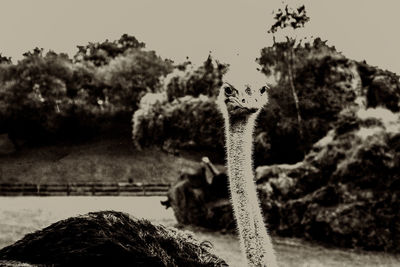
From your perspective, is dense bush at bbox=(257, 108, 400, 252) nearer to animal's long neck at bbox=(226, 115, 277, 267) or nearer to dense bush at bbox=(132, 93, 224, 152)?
dense bush at bbox=(132, 93, 224, 152)

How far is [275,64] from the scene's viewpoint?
21.6 meters

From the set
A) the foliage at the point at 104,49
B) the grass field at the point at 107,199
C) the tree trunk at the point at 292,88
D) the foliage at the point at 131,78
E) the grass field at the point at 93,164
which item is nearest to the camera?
the grass field at the point at 107,199

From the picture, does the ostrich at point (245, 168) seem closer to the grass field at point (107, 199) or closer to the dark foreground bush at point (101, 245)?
the dark foreground bush at point (101, 245)

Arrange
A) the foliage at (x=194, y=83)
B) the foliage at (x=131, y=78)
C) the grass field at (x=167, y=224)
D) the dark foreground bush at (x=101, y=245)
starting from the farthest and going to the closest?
the foliage at (x=131, y=78) < the foliage at (x=194, y=83) < the grass field at (x=167, y=224) < the dark foreground bush at (x=101, y=245)

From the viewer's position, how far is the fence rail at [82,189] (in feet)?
67.8

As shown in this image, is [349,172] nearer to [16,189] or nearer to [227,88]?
[227,88]

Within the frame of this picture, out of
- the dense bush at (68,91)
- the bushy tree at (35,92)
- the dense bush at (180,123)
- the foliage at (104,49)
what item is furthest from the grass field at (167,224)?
the foliage at (104,49)

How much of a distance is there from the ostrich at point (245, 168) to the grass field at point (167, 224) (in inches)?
154

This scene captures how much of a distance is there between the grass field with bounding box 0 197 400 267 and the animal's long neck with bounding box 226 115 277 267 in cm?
391

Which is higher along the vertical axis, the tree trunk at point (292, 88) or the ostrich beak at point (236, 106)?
the tree trunk at point (292, 88)

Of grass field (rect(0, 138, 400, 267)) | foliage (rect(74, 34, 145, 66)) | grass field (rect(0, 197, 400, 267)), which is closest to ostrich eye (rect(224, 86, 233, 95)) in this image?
grass field (rect(0, 197, 400, 267))

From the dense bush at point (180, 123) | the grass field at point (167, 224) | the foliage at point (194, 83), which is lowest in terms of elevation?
the grass field at point (167, 224)

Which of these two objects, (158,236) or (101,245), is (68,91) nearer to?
(158,236)

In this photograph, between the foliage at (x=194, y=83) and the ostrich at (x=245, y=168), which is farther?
the foliage at (x=194, y=83)
